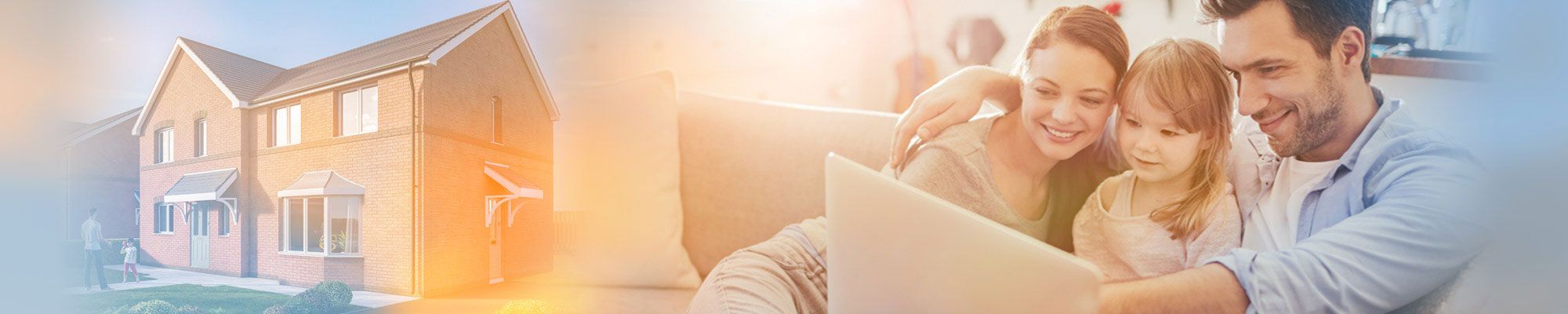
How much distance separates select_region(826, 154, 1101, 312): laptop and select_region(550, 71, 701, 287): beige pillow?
62 cm

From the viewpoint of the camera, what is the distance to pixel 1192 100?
1.18 meters

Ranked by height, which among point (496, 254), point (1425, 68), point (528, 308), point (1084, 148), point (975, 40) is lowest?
point (528, 308)

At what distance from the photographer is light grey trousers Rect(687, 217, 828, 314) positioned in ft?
4.28

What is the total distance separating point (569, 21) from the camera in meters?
1.76

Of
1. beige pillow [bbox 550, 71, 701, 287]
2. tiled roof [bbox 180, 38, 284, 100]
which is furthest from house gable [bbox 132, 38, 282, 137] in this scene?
beige pillow [bbox 550, 71, 701, 287]

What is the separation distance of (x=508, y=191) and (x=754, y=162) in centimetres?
56

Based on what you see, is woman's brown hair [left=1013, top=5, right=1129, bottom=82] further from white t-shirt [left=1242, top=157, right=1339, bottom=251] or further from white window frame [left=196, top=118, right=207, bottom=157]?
white window frame [left=196, top=118, right=207, bottom=157]

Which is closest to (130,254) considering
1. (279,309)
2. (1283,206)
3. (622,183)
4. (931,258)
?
(279,309)

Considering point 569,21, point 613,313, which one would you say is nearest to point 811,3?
point 569,21

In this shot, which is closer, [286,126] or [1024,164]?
[1024,164]

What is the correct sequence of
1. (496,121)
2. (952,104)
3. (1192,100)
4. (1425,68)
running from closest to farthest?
1. (1192,100)
2. (952,104)
3. (1425,68)
4. (496,121)

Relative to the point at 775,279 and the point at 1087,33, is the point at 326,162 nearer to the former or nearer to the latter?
the point at 775,279

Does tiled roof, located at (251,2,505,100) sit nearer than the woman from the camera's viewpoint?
No

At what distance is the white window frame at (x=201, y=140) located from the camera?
5.10 ft
